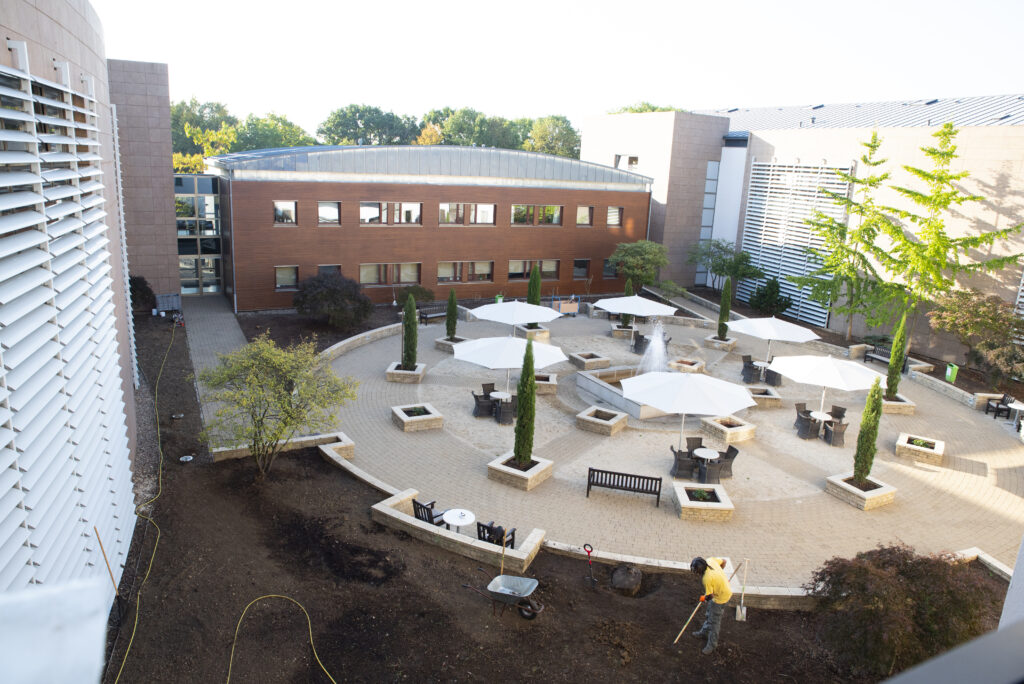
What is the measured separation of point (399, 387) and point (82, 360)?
41.8 feet

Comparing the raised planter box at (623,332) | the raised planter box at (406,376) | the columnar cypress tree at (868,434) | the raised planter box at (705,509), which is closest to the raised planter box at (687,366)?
the raised planter box at (623,332)

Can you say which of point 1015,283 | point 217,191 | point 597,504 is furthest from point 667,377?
point 217,191

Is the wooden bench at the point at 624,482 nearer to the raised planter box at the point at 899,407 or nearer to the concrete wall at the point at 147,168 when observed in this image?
the raised planter box at the point at 899,407

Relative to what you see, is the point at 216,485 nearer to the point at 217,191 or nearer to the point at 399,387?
the point at 399,387

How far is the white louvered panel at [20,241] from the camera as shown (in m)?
5.99

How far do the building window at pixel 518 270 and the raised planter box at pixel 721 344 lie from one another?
12523 millimetres

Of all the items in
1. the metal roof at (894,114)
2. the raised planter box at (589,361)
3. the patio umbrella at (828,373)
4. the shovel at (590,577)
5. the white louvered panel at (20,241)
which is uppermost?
the metal roof at (894,114)

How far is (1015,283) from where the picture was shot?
1005 inches

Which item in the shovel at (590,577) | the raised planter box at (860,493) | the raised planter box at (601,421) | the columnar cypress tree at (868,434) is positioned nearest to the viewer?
the shovel at (590,577)

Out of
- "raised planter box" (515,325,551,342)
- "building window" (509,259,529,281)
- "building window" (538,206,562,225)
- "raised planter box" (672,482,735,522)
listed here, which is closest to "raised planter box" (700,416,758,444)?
"raised planter box" (672,482,735,522)

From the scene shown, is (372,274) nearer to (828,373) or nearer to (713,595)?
(828,373)

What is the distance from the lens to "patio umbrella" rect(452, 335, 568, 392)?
18281mm

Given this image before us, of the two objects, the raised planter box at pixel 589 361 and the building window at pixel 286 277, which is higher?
the building window at pixel 286 277

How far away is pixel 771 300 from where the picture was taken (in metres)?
35.4
